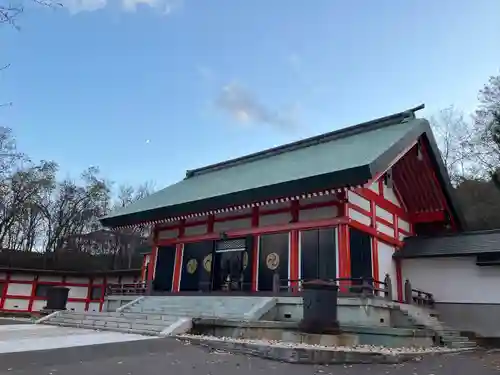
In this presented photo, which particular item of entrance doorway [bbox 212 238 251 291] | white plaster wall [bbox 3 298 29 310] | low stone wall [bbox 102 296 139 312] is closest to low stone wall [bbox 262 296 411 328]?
entrance doorway [bbox 212 238 251 291]

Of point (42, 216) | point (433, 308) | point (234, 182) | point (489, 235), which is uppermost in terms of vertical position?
point (42, 216)

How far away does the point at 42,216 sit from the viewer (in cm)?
3347

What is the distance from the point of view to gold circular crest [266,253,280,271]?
12133 mm

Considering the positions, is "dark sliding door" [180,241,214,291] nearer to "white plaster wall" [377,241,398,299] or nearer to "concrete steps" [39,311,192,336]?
"concrete steps" [39,311,192,336]

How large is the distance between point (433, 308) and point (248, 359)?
346 inches

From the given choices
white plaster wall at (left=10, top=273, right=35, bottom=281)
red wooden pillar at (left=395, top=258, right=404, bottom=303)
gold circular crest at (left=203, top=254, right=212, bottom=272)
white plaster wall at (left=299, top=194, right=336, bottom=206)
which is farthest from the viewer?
white plaster wall at (left=10, top=273, right=35, bottom=281)

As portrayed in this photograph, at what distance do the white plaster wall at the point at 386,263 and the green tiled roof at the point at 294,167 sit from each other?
327cm

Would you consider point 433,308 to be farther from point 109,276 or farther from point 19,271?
point 19,271

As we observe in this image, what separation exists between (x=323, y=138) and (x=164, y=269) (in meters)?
8.63

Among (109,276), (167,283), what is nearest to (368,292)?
(167,283)

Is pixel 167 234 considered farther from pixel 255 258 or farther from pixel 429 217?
pixel 429 217

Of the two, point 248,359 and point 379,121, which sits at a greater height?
point 379,121

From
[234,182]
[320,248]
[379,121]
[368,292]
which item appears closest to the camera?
[368,292]

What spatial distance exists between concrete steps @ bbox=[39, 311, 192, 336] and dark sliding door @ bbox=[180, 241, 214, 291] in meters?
3.21
